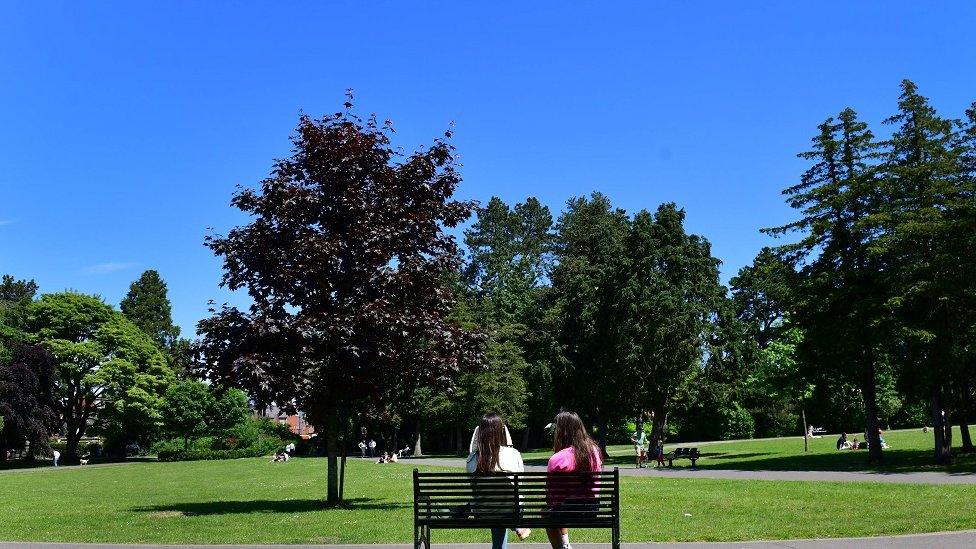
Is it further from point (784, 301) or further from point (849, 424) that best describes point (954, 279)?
point (849, 424)

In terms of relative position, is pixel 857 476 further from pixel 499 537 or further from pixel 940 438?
pixel 499 537

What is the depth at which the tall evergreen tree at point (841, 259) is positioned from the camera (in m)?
32.6

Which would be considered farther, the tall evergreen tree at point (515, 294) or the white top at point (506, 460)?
the tall evergreen tree at point (515, 294)

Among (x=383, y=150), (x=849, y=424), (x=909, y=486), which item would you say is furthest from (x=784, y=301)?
(x=849, y=424)

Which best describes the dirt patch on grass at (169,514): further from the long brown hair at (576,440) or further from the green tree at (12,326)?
the green tree at (12,326)

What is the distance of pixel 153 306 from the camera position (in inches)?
3994

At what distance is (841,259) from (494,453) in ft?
94.9

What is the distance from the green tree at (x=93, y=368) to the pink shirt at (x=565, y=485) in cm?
6326

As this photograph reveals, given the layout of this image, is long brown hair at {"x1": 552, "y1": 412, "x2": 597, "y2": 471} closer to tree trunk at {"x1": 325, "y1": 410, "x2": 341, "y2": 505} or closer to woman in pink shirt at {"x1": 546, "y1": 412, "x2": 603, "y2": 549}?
woman in pink shirt at {"x1": 546, "y1": 412, "x2": 603, "y2": 549}

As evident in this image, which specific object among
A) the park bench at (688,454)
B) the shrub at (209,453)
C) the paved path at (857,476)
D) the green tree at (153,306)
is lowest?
the shrub at (209,453)

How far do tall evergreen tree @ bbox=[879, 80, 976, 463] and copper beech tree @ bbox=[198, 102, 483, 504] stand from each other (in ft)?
59.9

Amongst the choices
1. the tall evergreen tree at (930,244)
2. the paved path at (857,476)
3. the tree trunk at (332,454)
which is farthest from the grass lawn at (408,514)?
the tall evergreen tree at (930,244)

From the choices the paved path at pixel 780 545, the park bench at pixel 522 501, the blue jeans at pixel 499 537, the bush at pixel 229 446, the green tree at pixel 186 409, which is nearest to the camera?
the park bench at pixel 522 501

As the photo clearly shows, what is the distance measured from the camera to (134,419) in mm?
66688
